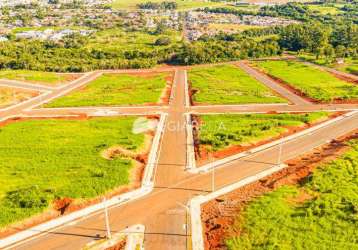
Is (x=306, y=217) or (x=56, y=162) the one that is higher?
(x=56, y=162)

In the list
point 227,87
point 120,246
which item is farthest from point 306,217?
point 227,87

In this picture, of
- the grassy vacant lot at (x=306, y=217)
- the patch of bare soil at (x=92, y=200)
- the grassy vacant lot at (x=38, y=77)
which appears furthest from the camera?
the grassy vacant lot at (x=38, y=77)

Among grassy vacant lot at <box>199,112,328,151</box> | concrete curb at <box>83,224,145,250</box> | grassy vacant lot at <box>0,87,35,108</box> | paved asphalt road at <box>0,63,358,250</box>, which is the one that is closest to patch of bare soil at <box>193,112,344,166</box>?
grassy vacant lot at <box>199,112,328,151</box>

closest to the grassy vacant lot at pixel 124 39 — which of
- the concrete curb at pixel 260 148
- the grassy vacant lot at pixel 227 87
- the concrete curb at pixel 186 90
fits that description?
the concrete curb at pixel 186 90

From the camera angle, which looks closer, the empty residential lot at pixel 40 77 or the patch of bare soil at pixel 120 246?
the patch of bare soil at pixel 120 246

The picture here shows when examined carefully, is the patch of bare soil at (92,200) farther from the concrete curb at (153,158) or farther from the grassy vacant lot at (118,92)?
the grassy vacant lot at (118,92)

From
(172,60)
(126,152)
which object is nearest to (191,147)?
(126,152)

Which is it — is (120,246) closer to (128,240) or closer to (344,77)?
(128,240)
